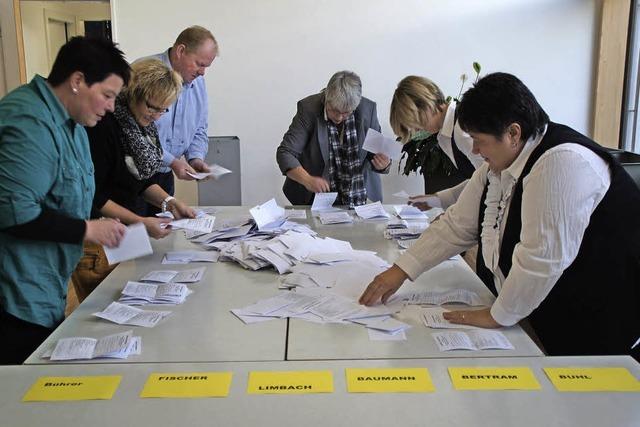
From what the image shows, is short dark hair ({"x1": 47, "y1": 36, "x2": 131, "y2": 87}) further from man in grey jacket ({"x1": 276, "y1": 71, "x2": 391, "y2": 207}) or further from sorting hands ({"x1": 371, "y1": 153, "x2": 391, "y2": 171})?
sorting hands ({"x1": 371, "y1": 153, "x2": 391, "y2": 171})

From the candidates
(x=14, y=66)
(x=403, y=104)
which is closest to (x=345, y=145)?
(x=403, y=104)

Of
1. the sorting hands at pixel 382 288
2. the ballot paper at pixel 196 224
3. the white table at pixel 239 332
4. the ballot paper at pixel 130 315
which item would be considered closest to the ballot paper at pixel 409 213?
the white table at pixel 239 332

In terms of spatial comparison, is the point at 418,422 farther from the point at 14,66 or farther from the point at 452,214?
the point at 14,66

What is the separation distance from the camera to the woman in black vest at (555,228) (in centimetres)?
157

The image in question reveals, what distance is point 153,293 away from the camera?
2014mm

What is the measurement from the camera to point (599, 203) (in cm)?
165

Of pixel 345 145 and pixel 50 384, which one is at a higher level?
pixel 345 145

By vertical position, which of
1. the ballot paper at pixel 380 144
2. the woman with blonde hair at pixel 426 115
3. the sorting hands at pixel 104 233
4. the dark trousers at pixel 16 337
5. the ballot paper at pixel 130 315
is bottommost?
the dark trousers at pixel 16 337

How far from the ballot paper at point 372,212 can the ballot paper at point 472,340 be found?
1451 mm

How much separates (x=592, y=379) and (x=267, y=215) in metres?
1.74

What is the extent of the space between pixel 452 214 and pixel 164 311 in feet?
3.16

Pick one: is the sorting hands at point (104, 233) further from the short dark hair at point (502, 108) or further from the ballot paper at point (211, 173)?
the ballot paper at point (211, 173)

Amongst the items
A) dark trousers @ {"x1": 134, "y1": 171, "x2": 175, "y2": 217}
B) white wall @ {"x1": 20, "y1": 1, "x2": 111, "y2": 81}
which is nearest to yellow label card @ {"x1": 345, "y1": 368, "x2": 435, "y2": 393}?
dark trousers @ {"x1": 134, "y1": 171, "x2": 175, "y2": 217}

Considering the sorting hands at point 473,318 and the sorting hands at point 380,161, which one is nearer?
the sorting hands at point 473,318
